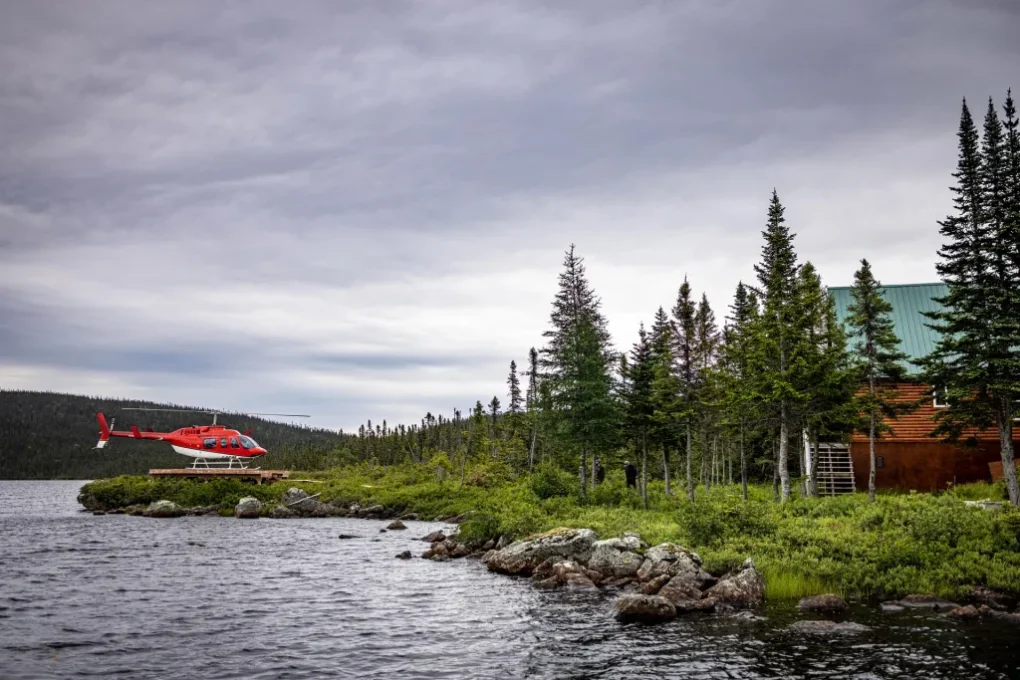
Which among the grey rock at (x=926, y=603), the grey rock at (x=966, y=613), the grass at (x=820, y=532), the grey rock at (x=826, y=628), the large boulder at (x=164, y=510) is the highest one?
the grass at (x=820, y=532)

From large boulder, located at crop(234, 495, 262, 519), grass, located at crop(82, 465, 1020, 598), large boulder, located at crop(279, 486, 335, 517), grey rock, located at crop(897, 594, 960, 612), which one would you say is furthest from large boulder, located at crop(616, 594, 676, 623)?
large boulder, located at crop(279, 486, 335, 517)

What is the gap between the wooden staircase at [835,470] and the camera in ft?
133

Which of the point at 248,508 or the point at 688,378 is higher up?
Answer: the point at 688,378

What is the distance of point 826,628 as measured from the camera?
1644 centimetres

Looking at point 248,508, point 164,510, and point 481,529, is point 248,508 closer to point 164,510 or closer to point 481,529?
point 164,510

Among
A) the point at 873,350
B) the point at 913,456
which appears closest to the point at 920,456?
the point at 913,456

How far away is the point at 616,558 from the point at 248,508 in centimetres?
3899

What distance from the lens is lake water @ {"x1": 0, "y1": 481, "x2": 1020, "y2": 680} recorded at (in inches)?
552

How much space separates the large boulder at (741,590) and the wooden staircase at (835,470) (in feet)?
75.2

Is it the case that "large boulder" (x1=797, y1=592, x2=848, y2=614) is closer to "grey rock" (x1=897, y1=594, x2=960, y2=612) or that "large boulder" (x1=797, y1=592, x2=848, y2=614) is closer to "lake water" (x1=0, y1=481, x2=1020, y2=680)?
"lake water" (x1=0, y1=481, x2=1020, y2=680)

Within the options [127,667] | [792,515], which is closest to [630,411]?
[792,515]

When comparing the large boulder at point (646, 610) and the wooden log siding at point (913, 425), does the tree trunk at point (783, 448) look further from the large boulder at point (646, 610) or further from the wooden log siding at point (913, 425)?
the large boulder at point (646, 610)

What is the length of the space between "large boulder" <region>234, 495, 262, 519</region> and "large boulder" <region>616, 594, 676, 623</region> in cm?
4286

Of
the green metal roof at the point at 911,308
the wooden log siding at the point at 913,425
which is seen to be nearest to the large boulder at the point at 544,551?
the wooden log siding at the point at 913,425
